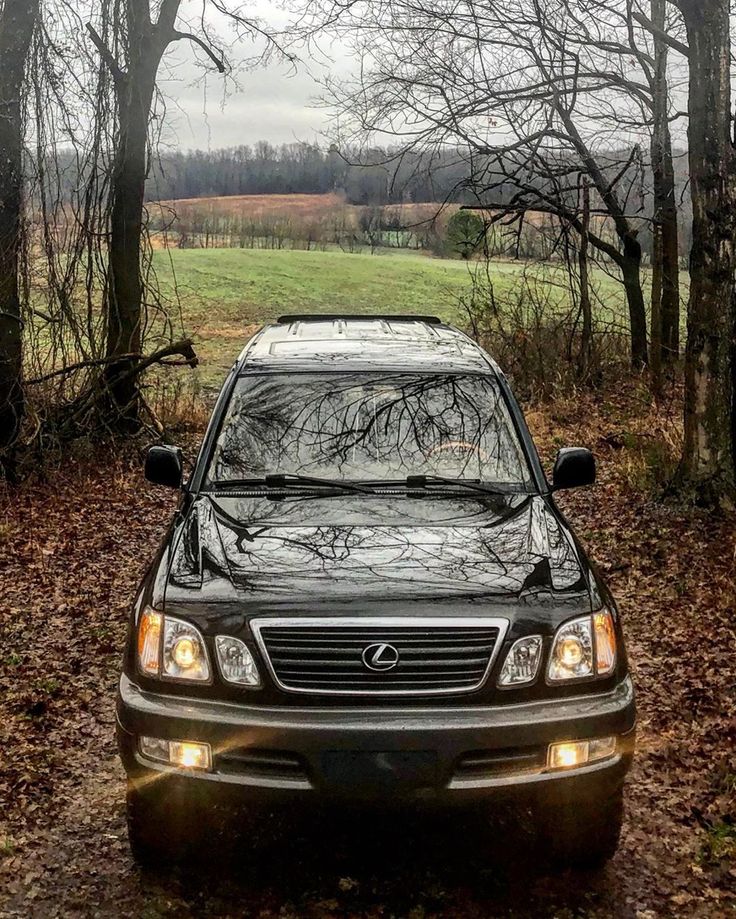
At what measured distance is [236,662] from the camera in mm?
3547

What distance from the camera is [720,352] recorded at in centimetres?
881

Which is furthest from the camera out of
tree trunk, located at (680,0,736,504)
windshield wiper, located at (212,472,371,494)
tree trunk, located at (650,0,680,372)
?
tree trunk, located at (650,0,680,372)

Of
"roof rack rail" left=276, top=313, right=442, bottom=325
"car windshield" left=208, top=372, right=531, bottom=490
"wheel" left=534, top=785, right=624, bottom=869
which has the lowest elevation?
"wheel" left=534, top=785, right=624, bottom=869

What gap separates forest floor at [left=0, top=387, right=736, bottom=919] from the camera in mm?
3844

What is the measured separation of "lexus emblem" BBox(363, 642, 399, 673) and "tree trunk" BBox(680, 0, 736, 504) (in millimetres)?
6170

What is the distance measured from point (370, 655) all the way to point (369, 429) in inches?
65.8

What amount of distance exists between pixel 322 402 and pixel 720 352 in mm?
5007

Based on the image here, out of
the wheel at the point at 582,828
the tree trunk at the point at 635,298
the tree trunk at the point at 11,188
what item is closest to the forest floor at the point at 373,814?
the wheel at the point at 582,828

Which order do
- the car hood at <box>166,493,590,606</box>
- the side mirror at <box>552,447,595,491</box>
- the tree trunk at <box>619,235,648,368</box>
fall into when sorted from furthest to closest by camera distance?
the tree trunk at <box>619,235,648,368</box> < the side mirror at <box>552,447,595,491</box> < the car hood at <box>166,493,590,606</box>

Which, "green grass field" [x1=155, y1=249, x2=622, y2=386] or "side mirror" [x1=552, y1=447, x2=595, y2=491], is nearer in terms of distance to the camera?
"side mirror" [x1=552, y1=447, x2=595, y2=491]

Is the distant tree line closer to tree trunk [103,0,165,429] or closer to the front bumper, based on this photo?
tree trunk [103,0,165,429]

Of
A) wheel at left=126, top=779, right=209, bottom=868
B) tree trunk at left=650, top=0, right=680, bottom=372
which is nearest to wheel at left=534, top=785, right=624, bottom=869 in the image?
wheel at left=126, top=779, right=209, bottom=868

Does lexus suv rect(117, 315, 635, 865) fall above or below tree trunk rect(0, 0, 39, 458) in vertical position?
below

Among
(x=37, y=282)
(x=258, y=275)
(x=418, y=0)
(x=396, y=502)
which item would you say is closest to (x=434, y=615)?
(x=396, y=502)
